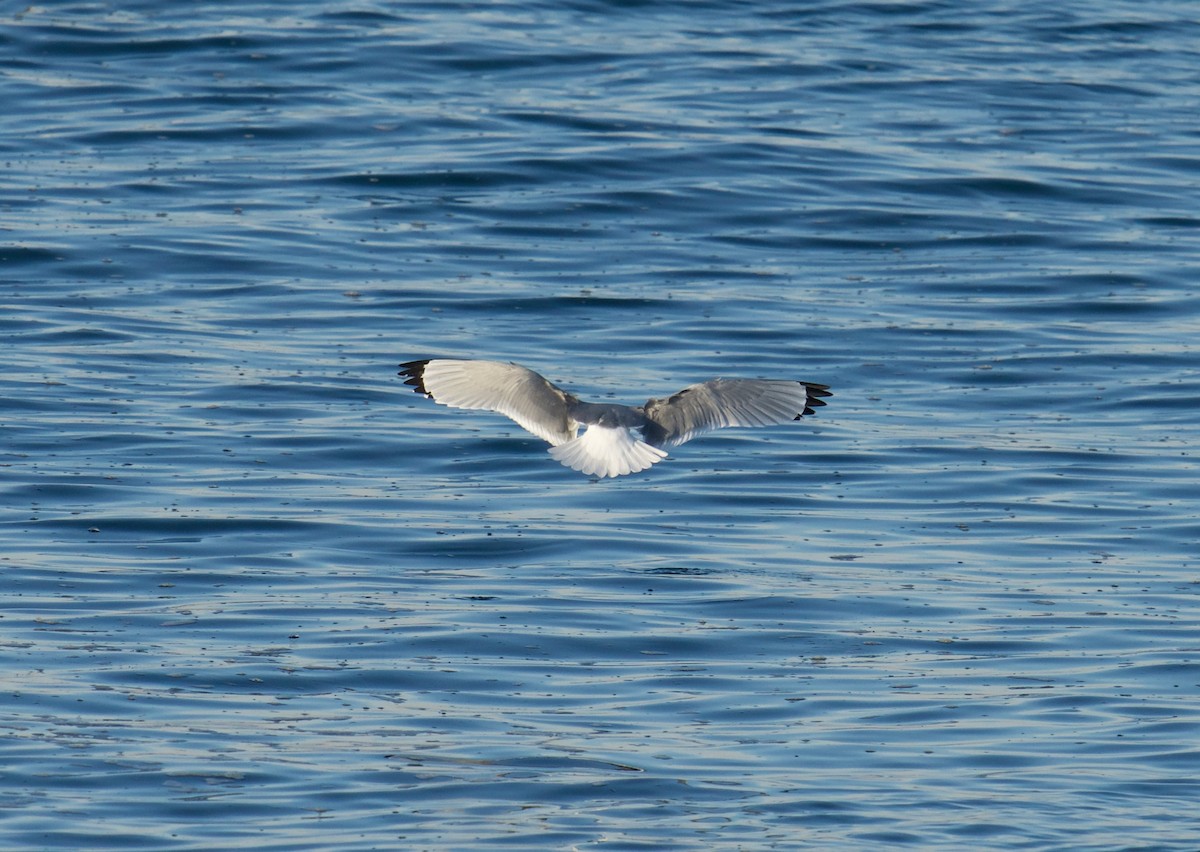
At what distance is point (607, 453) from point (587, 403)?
0.64m

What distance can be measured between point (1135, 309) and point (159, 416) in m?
7.51

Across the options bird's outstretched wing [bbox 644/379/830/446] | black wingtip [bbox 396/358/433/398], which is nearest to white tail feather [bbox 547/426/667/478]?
bird's outstretched wing [bbox 644/379/830/446]

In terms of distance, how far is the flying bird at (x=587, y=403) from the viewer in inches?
367

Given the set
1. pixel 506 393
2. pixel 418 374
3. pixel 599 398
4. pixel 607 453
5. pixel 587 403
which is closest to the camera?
pixel 607 453

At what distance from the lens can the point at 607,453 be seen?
8703 millimetres

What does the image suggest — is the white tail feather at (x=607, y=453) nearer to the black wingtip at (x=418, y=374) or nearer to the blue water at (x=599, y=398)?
the black wingtip at (x=418, y=374)

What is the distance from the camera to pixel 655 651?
9695 mm

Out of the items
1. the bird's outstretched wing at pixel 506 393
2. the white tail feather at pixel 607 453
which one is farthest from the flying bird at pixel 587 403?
the white tail feather at pixel 607 453

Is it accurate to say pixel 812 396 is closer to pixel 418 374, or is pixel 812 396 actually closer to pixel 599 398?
pixel 418 374

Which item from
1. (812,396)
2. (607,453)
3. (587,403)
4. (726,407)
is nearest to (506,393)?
(587,403)

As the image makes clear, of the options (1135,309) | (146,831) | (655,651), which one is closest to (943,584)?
(655,651)

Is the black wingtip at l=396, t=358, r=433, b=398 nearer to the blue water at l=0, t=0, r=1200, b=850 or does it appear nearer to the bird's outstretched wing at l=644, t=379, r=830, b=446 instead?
the bird's outstretched wing at l=644, t=379, r=830, b=446

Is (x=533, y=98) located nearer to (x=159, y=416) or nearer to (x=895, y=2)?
(x=895, y=2)

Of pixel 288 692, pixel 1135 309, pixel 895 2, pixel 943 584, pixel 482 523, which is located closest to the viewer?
pixel 288 692
